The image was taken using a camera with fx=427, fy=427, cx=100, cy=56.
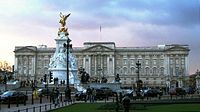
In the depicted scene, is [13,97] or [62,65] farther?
[62,65]

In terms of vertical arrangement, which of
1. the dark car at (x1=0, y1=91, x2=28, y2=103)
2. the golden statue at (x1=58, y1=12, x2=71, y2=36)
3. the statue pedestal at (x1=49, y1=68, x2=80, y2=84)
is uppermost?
the golden statue at (x1=58, y1=12, x2=71, y2=36)

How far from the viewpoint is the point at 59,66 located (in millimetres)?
106250

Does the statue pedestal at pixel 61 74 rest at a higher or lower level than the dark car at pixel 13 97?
higher

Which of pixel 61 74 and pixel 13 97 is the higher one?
pixel 61 74

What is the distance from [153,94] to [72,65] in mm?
37200

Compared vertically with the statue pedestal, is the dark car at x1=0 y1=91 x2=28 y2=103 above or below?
below

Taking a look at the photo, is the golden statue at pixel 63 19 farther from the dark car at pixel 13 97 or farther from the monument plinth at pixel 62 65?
the dark car at pixel 13 97

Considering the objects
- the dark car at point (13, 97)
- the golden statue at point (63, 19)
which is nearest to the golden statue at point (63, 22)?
the golden statue at point (63, 19)

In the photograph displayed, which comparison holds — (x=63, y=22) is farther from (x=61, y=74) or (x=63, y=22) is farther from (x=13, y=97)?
(x=13, y=97)

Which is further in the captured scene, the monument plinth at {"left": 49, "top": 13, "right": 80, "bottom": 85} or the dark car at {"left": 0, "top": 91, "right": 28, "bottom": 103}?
the monument plinth at {"left": 49, "top": 13, "right": 80, "bottom": 85}

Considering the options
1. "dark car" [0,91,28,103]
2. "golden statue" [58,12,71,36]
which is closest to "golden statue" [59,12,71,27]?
"golden statue" [58,12,71,36]

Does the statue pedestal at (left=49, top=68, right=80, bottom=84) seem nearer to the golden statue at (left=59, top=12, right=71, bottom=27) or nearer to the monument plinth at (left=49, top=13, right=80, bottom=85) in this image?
the monument plinth at (left=49, top=13, right=80, bottom=85)

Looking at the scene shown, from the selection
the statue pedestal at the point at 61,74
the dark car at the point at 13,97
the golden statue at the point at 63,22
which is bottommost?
the dark car at the point at 13,97

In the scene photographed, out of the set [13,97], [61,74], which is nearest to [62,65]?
[61,74]
